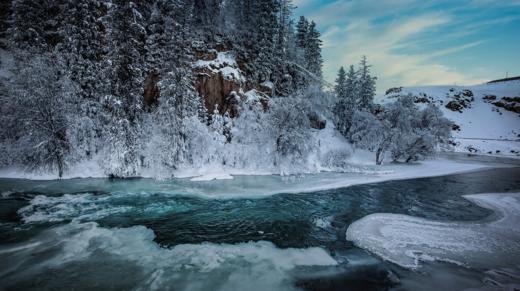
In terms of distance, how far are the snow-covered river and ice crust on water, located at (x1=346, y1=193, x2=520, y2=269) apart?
4cm

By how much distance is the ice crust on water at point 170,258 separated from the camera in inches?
252

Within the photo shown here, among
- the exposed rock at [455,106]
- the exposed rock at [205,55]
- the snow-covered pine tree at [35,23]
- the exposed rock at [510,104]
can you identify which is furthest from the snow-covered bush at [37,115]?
the exposed rock at [510,104]

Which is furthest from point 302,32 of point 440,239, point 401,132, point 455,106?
point 455,106

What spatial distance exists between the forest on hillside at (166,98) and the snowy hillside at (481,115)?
26.6 meters

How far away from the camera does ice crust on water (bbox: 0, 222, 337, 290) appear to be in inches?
252

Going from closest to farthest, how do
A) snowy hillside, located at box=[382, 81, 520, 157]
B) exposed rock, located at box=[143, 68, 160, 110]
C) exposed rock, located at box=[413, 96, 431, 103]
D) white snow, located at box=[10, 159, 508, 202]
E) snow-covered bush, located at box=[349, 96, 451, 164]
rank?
white snow, located at box=[10, 159, 508, 202]
exposed rock, located at box=[143, 68, 160, 110]
snow-covered bush, located at box=[349, 96, 451, 164]
snowy hillside, located at box=[382, 81, 520, 157]
exposed rock, located at box=[413, 96, 431, 103]

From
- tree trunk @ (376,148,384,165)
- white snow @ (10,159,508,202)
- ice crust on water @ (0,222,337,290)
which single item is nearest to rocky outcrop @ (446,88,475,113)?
tree trunk @ (376,148,384,165)

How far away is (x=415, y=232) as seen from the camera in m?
9.67

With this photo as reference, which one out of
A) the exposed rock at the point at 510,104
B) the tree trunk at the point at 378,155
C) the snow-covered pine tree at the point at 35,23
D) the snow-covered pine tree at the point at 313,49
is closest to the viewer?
the snow-covered pine tree at the point at 35,23

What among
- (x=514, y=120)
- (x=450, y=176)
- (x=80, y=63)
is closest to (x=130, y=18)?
(x=80, y=63)

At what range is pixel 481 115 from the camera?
2495 inches

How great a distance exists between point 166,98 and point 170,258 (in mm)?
14097

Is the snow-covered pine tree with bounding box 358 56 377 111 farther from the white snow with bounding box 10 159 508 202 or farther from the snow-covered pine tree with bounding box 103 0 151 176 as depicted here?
the snow-covered pine tree with bounding box 103 0 151 176

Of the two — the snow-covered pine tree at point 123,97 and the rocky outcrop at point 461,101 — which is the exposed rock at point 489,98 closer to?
the rocky outcrop at point 461,101
